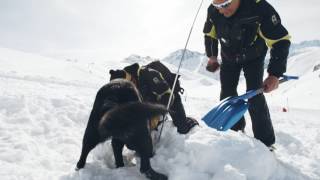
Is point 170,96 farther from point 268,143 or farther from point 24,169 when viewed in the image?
point 24,169

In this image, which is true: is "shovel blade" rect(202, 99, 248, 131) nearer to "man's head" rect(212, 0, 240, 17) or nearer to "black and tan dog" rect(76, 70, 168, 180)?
"man's head" rect(212, 0, 240, 17)

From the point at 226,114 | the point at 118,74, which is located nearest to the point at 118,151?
the point at 118,74

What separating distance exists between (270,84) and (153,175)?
66.5 inches

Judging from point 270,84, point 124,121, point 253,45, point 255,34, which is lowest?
point 270,84

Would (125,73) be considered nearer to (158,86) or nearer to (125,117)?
(158,86)

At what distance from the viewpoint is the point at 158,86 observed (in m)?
4.52

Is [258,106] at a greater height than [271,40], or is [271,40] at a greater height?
[271,40]

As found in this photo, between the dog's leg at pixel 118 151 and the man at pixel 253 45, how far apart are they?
1610mm

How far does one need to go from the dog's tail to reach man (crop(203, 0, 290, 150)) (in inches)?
60.8

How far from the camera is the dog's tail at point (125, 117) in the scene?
3.41 metres

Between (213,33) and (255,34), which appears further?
(213,33)

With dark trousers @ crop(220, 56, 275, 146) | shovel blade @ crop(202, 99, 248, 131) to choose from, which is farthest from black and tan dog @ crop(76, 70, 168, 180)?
dark trousers @ crop(220, 56, 275, 146)

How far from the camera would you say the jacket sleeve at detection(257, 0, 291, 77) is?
4.48 metres

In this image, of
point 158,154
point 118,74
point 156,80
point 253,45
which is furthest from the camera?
point 253,45
